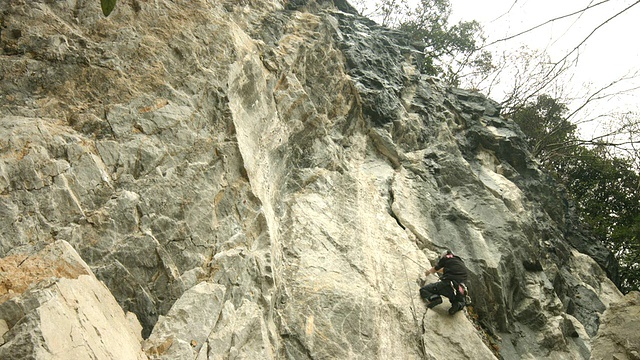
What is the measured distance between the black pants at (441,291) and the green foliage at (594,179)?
11.0m

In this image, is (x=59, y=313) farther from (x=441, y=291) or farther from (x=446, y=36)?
(x=446, y=36)

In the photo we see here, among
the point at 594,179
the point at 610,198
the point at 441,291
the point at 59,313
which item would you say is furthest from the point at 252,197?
the point at 594,179

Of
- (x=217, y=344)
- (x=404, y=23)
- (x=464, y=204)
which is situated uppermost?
(x=404, y=23)

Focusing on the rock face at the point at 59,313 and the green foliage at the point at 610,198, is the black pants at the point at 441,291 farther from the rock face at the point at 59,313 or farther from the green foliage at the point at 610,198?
the green foliage at the point at 610,198

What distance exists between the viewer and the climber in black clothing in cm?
905

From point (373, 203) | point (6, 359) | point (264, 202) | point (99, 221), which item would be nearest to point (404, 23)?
point (373, 203)

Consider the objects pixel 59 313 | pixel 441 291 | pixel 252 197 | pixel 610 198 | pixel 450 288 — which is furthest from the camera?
pixel 610 198

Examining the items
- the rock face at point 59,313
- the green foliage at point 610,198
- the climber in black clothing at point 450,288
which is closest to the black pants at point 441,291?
the climber in black clothing at point 450,288

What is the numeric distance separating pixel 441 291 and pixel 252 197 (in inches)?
151

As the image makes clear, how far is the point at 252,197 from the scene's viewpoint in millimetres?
8547

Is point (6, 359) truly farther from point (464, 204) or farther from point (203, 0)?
point (464, 204)

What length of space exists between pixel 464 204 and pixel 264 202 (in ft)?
19.2

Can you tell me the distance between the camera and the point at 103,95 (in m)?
7.89

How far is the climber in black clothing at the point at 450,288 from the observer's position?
9047 mm
